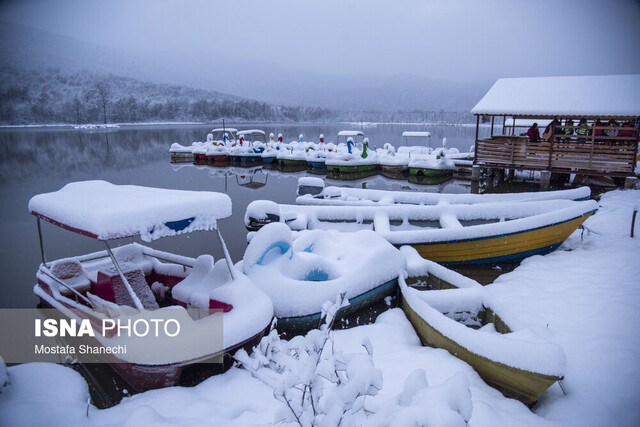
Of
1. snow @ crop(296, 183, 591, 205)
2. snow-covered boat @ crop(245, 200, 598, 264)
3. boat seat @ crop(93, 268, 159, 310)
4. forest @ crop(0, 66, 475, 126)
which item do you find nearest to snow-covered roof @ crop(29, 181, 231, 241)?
boat seat @ crop(93, 268, 159, 310)

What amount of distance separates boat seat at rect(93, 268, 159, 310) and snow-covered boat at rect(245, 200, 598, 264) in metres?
3.33

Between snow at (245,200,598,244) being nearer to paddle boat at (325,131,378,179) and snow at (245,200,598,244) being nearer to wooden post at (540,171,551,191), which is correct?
wooden post at (540,171,551,191)

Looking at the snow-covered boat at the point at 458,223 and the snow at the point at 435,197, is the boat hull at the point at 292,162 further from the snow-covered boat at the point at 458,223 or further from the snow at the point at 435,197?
the snow-covered boat at the point at 458,223

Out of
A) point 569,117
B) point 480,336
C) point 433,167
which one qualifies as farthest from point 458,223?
→ point 433,167

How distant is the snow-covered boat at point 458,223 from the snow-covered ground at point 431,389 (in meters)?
1.92

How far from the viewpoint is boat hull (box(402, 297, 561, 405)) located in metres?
3.35

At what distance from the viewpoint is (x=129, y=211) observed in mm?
3787

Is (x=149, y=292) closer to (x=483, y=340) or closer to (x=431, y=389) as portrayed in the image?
(x=483, y=340)

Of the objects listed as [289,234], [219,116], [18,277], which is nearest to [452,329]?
[289,234]

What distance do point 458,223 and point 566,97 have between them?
10.0 meters

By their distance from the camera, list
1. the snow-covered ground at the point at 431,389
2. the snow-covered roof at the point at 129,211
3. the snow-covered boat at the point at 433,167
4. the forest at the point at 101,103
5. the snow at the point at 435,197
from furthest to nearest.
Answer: the forest at the point at 101,103 → the snow-covered boat at the point at 433,167 → the snow at the point at 435,197 → the snow-covered roof at the point at 129,211 → the snow-covered ground at the point at 431,389

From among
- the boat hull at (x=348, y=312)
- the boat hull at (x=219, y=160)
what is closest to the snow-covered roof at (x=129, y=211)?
the boat hull at (x=348, y=312)

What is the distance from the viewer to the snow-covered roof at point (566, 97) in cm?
1303

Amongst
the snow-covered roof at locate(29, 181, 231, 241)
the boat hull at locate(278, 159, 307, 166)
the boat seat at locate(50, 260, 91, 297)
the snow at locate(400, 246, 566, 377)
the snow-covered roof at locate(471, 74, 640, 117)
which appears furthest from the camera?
the boat hull at locate(278, 159, 307, 166)
